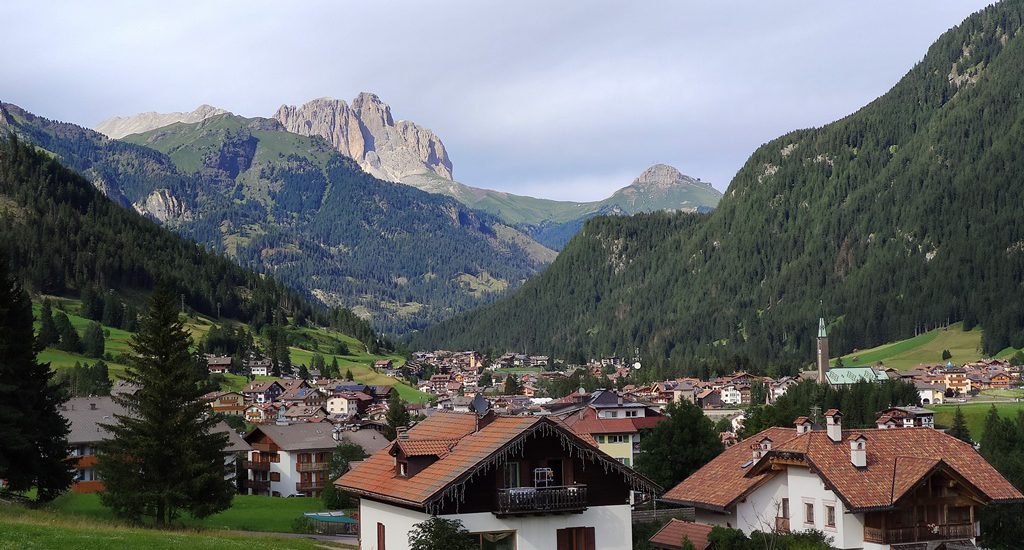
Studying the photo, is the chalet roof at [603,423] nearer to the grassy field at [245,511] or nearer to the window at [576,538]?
the grassy field at [245,511]

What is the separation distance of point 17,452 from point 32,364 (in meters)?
4.59

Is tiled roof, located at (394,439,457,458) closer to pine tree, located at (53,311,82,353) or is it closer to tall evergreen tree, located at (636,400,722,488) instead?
tall evergreen tree, located at (636,400,722,488)

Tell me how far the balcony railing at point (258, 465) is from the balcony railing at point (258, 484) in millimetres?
1227

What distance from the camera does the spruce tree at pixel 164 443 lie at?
180 feet

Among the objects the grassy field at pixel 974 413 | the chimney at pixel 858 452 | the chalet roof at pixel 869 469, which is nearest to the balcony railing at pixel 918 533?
the chalet roof at pixel 869 469

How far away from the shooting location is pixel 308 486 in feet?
376

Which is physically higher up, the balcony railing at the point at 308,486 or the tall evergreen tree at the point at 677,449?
the tall evergreen tree at the point at 677,449

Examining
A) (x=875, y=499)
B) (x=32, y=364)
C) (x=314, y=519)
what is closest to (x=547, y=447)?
(x=875, y=499)

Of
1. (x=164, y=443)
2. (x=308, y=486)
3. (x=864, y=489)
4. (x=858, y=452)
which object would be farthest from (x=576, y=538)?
(x=308, y=486)

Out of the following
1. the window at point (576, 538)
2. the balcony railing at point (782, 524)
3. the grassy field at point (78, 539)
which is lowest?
Answer: the balcony railing at point (782, 524)

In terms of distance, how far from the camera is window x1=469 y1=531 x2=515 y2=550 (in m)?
38.3

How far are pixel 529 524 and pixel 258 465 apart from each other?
83.6m

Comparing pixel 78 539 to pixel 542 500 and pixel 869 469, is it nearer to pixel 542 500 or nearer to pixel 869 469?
pixel 542 500

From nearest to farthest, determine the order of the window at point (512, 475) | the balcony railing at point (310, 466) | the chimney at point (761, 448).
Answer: the window at point (512, 475) → the chimney at point (761, 448) → the balcony railing at point (310, 466)
